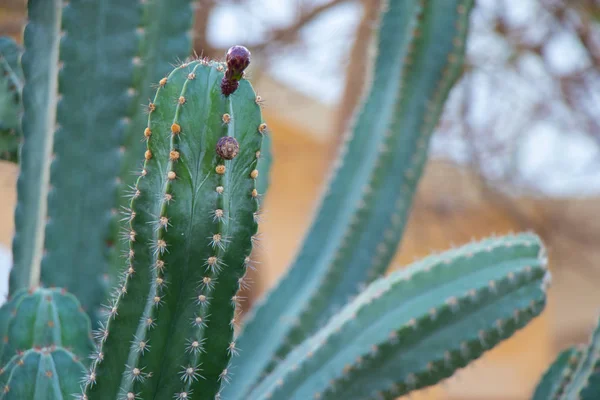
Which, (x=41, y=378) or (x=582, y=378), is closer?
(x=41, y=378)

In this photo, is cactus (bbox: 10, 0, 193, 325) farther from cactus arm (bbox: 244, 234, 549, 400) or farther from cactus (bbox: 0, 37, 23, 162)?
cactus arm (bbox: 244, 234, 549, 400)

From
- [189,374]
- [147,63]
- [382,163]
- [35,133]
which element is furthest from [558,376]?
[35,133]

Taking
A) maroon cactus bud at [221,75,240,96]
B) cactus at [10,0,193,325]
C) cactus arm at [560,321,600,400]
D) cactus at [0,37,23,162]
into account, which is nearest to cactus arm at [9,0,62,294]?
cactus at [10,0,193,325]

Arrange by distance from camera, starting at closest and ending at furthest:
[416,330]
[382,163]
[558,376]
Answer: [416,330] < [558,376] < [382,163]

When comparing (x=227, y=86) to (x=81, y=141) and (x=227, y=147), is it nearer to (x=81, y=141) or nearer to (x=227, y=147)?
(x=227, y=147)

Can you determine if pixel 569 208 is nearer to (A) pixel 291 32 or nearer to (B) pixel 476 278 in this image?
(A) pixel 291 32

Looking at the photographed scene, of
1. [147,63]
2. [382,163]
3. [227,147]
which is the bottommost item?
[227,147]
